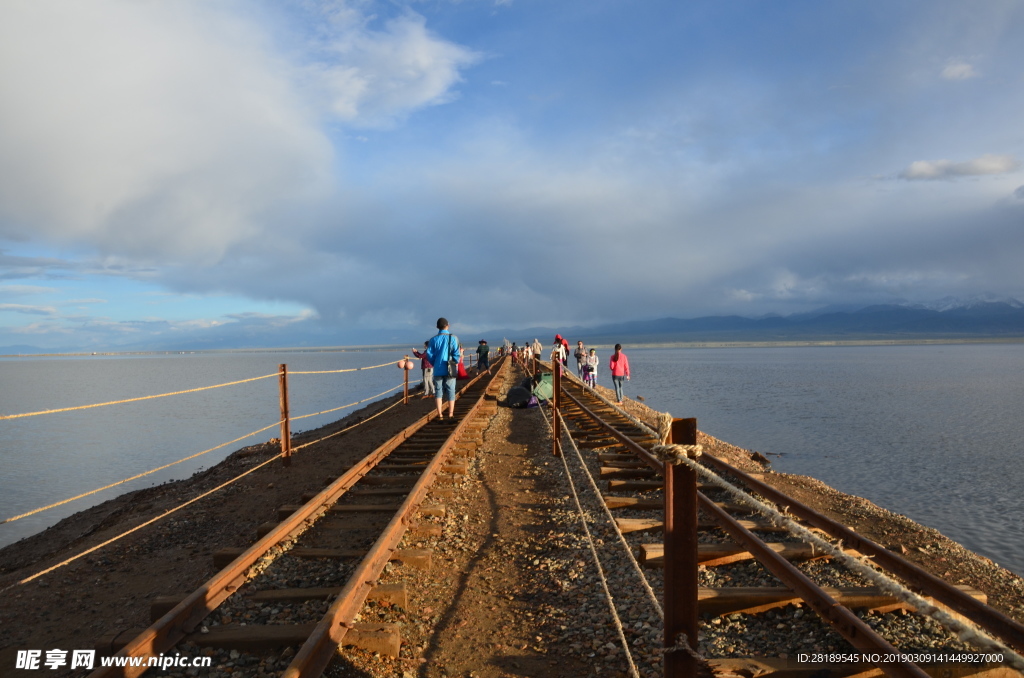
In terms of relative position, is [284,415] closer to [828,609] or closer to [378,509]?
[378,509]

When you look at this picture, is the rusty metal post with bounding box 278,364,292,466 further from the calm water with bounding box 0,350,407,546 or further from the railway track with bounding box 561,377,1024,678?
the railway track with bounding box 561,377,1024,678

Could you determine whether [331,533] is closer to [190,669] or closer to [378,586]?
[378,586]

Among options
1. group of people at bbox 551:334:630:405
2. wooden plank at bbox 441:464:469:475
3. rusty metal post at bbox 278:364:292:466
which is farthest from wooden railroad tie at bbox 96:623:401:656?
group of people at bbox 551:334:630:405

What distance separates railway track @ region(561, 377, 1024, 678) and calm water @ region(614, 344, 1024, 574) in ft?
18.7

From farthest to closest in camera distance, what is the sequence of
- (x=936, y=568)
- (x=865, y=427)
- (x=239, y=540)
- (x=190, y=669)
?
(x=865, y=427), (x=239, y=540), (x=936, y=568), (x=190, y=669)

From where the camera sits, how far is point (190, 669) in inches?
136

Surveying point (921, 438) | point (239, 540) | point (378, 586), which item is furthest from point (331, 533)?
point (921, 438)

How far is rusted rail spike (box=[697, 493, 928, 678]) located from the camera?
7.34 ft

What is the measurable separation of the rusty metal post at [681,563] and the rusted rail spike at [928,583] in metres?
1.45

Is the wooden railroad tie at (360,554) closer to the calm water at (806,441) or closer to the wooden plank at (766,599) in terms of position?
the wooden plank at (766,599)

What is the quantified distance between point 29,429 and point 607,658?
31.9 m

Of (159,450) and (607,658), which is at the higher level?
(607,658)

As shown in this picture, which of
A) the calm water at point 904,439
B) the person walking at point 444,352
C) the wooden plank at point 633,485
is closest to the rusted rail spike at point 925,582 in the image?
the wooden plank at point 633,485

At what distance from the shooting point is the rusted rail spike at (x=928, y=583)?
2.84m
